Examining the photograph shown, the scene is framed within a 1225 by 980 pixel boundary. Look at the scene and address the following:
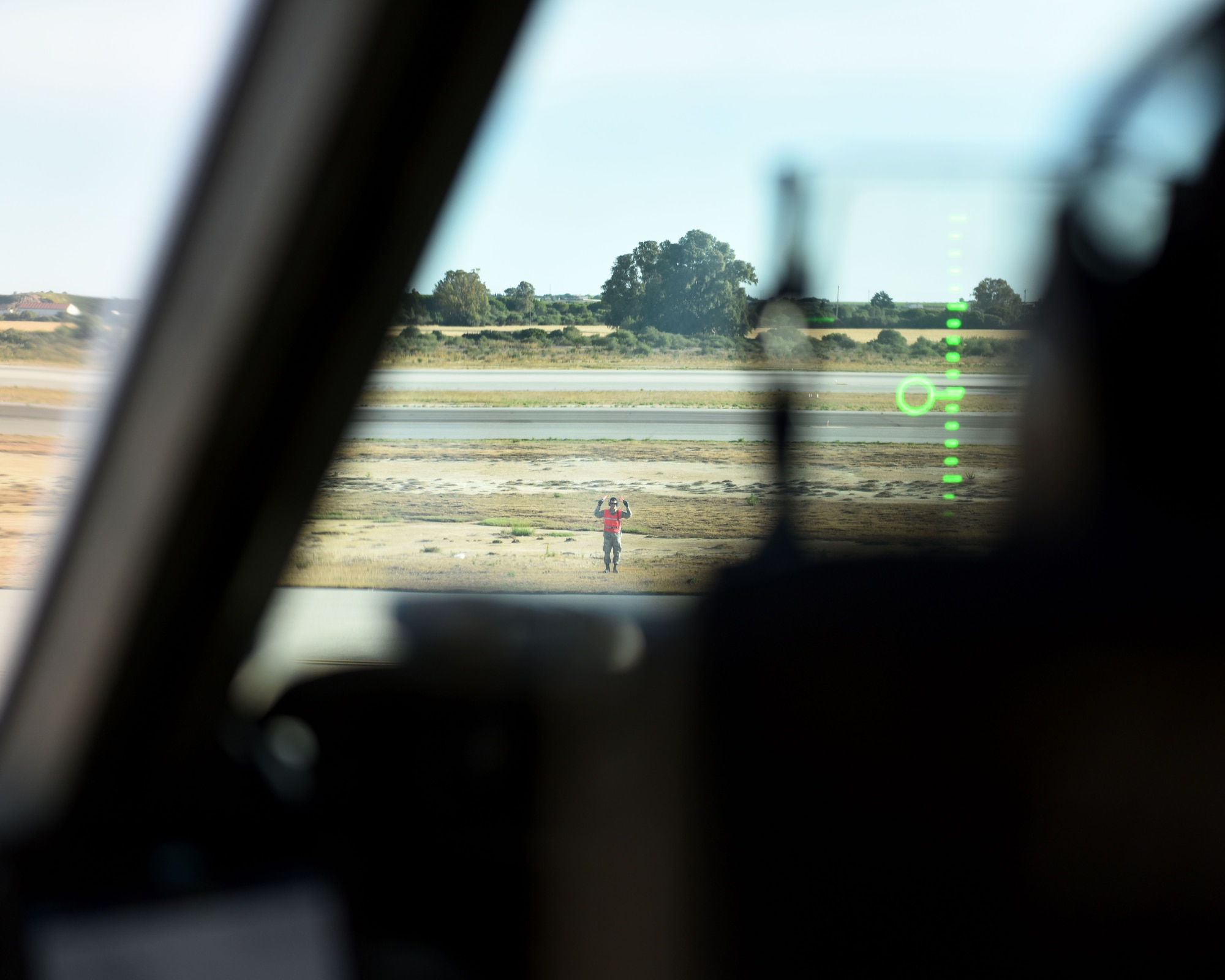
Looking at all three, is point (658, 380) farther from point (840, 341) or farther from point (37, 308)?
point (37, 308)

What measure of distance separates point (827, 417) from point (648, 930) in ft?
2.47

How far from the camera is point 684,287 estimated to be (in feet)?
4.90

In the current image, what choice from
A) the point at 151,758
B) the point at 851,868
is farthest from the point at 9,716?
the point at 851,868

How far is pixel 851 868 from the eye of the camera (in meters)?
1.38

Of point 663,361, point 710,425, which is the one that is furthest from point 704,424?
point 663,361

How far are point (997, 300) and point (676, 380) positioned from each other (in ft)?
1.51

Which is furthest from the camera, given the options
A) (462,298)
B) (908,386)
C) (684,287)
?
(908,386)

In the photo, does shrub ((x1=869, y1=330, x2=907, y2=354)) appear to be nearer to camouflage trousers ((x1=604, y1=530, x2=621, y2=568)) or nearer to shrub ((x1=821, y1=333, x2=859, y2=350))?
shrub ((x1=821, y1=333, x2=859, y2=350))

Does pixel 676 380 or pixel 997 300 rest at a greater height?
pixel 997 300

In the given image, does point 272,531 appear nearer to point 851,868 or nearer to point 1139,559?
point 851,868

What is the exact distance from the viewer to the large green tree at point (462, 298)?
1.35 metres

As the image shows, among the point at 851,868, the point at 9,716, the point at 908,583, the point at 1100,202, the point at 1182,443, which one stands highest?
the point at 1100,202

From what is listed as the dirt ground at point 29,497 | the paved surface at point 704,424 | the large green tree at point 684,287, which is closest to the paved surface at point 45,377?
the dirt ground at point 29,497

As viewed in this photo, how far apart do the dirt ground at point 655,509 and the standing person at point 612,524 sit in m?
0.01
